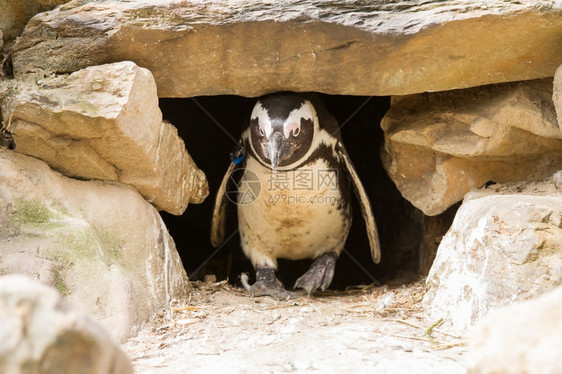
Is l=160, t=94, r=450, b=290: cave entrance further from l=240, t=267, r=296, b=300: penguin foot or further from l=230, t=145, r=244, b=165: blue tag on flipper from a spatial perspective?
l=230, t=145, r=244, b=165: blue tag on flipper

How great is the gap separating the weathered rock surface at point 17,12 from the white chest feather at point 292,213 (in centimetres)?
140

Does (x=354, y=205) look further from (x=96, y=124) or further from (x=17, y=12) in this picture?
(x=17, y=12)

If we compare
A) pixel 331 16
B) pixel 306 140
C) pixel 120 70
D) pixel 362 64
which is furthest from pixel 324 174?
pixel 120 70

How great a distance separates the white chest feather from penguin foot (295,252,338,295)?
0.22ft

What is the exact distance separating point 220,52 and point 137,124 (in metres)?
0.50

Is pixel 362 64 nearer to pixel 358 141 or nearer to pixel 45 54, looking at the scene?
pixel 45 54

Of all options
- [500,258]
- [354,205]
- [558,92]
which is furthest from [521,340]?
[354,205]

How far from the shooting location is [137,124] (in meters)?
2.41

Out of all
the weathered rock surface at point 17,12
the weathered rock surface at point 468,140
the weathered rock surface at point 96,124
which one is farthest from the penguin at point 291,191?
the weathered rock surface at point 17,12

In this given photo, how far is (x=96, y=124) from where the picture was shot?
2283 mm

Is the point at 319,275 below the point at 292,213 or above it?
below

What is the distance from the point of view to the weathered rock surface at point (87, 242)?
2.20m

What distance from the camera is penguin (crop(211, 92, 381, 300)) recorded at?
314 centimetres

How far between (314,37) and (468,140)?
940 mm
